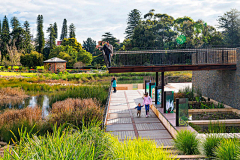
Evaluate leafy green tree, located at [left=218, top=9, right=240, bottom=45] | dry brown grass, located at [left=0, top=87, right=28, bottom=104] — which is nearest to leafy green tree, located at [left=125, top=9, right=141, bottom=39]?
leafy green tree, located at [left=218, top=9, right=240, bottom=45]

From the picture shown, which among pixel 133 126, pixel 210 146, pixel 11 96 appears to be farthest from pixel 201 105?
pixel 11 96

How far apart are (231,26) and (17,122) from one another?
46426mm

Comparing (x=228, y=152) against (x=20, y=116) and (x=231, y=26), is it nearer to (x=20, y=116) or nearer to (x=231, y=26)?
(x=20, y=116)

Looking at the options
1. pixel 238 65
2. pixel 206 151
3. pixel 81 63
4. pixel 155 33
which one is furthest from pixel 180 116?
pixel 81 63

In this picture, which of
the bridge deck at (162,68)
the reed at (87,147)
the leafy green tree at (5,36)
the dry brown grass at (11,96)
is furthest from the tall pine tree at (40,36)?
the reed at (87,147)

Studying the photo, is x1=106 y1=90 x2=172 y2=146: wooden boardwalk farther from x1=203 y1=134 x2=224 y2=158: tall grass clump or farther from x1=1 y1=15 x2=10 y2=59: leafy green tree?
x1=1 y1=15 x2=10 y2=59: leafy green tree

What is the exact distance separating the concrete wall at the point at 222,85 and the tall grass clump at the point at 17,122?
10.5 meters

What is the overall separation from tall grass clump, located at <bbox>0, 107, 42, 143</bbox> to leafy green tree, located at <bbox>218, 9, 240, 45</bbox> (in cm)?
4172

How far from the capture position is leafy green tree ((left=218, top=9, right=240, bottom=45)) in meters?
42.3

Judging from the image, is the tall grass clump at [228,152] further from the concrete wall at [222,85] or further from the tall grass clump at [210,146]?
the concrete wall at [222,85]

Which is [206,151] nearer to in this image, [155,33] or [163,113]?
[163,113]

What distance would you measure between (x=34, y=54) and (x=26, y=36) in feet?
57.4

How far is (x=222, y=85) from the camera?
13211 mm

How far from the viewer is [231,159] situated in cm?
462
